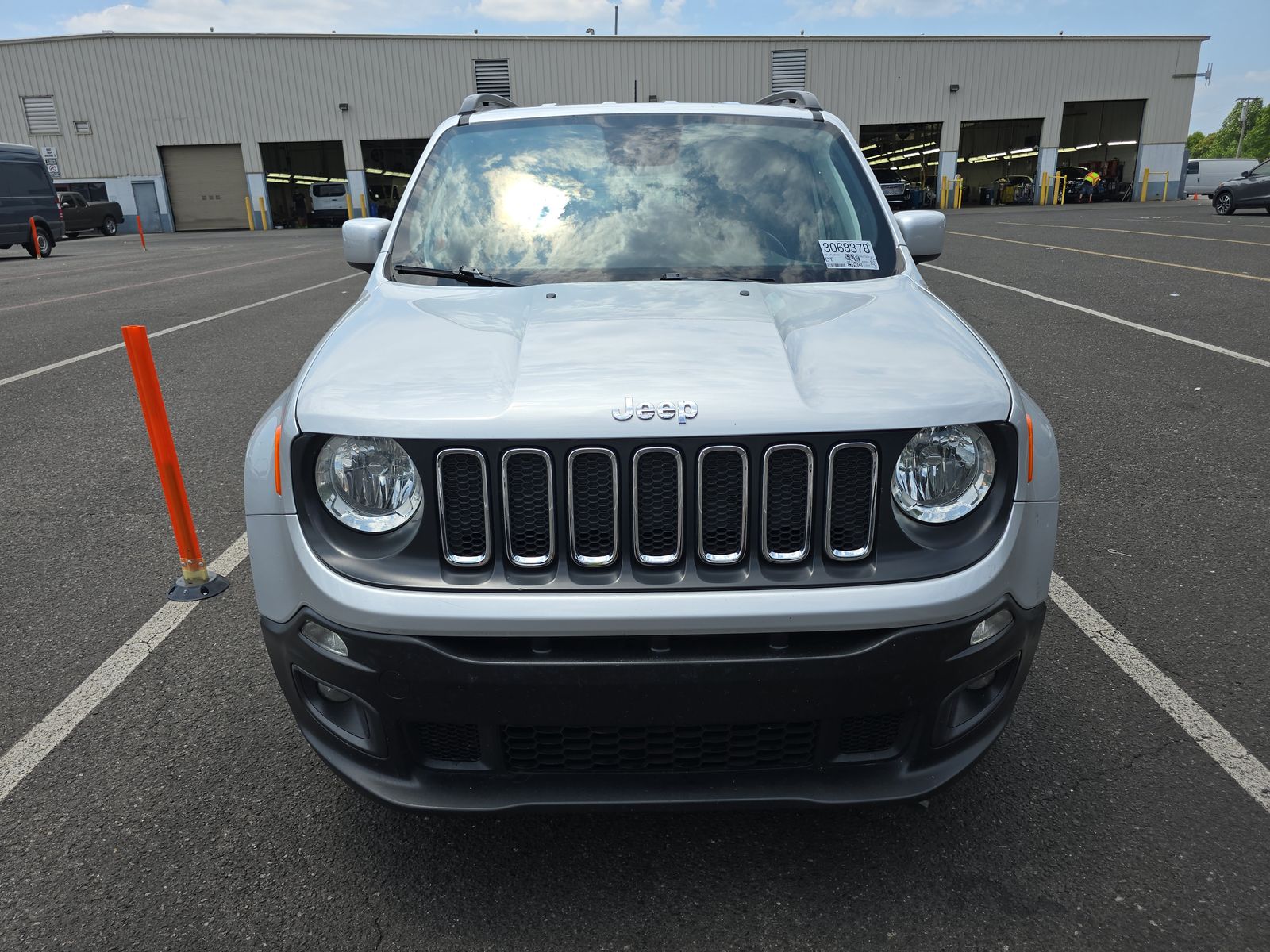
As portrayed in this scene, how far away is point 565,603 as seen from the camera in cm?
181

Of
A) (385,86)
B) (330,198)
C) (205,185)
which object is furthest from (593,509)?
(205,185)

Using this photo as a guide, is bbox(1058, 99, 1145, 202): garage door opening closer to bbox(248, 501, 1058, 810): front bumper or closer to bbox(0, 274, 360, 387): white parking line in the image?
bbox(0, 274, 360, 387): white parking line

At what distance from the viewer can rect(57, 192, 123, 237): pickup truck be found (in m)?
33.6

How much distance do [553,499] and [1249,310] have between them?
9781 mm

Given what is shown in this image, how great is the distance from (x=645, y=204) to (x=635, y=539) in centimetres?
159

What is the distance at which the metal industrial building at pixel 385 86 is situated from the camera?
3947 cm

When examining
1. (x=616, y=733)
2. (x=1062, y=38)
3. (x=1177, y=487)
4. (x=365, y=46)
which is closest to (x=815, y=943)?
(x=616, y=733)

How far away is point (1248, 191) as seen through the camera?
26.6 metres

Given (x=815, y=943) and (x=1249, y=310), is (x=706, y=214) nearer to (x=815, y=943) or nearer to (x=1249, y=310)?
(x=815, y=943)

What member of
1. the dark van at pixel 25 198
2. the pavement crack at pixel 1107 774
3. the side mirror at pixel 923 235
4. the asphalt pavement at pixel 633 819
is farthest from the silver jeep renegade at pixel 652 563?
the dark van at pixel 25 198

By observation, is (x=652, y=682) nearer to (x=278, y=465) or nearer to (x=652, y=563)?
(x=652, y=563)

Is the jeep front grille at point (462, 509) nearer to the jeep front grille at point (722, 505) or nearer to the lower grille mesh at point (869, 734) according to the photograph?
the jeep front grille at point (722, 505)

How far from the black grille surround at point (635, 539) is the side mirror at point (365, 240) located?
163 centimetres

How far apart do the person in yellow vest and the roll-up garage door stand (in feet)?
126
